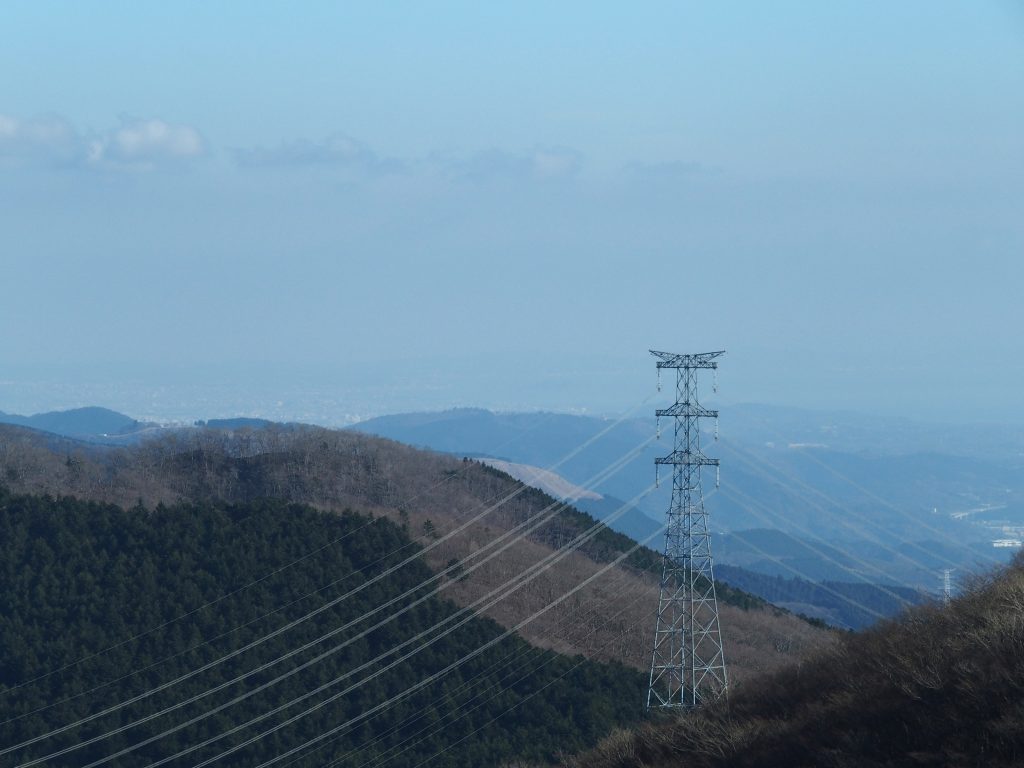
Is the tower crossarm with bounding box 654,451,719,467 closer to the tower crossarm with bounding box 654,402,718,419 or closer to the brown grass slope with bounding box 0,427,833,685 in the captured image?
the tower crossarm with bounding box 654,402,718,419

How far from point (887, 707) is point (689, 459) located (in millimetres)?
13616

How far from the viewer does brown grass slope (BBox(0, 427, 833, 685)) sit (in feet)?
136

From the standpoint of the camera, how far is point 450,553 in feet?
145

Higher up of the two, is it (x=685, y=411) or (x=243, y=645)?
(x=685, y=411)

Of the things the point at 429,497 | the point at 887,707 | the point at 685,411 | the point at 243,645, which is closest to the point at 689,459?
the point at 685,411

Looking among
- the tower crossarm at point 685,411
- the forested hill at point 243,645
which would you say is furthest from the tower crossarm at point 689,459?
the forested hill at point 243,645

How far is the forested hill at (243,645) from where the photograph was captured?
31359 mm

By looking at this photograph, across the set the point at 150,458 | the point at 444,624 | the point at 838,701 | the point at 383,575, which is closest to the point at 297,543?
the point at 383,575

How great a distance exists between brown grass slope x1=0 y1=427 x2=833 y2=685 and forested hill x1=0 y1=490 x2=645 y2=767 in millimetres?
2969

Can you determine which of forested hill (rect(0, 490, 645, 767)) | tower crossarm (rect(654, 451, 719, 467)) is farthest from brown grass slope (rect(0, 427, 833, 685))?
tower crossarm (rect(654, 451, 719, 467))

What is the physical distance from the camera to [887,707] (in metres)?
14.3

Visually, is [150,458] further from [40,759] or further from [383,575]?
[40,759]

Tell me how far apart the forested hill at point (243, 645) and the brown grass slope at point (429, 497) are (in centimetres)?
297

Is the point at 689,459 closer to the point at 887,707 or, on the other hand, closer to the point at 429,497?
the point at 887,707
